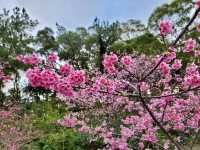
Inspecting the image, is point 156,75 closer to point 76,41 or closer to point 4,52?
point 4,52

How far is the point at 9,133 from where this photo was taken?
10.6 meters

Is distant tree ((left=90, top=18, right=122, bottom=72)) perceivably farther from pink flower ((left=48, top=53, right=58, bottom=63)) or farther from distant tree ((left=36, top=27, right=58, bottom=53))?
pink flower ((left=48, top=53, right=58, bottom=63))

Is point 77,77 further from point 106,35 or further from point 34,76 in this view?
point 106,35

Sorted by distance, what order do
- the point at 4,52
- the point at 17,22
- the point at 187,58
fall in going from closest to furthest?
1. the point at 187,58
2. the point at 4,52
3. the point at 17,22

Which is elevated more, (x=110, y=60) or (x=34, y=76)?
(x=110, y=60)

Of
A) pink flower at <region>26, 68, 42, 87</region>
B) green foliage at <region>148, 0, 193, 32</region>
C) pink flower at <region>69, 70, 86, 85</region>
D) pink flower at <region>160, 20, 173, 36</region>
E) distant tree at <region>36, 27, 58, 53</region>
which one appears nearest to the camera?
pink flower at <region>26, 68, 42, 87</region>

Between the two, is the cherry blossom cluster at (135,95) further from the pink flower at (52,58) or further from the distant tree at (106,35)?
the distant tree at (106,35)

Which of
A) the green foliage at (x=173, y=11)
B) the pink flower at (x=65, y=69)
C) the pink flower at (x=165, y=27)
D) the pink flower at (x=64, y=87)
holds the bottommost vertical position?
the pink flower at (x=64, y=87)

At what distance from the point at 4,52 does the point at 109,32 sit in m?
7.88

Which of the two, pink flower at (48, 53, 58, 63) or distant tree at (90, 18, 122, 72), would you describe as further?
distant tree at (90, 18, 122, 72)

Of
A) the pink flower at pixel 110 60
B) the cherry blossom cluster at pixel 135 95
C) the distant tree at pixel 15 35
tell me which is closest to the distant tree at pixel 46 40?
the distant tree at pixel 15 35

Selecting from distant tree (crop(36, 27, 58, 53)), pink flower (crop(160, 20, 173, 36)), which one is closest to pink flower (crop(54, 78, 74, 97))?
pink flower (crop(160, 20, 173, 36))

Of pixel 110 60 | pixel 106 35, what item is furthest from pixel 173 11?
pixel 110 60

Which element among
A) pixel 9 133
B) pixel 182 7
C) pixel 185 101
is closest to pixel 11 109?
pixel 9 133
